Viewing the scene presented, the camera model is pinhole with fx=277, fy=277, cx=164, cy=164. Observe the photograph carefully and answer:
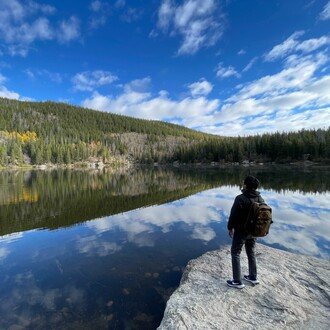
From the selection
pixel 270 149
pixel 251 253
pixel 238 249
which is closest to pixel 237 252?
pixel 238 249

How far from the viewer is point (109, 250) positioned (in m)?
16.8

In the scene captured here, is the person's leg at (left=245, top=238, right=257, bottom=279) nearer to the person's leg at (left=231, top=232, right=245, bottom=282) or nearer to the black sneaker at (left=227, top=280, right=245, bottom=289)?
the person's leg at (left=231, top=232, right=245, bottom=282)

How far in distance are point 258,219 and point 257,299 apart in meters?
2.45

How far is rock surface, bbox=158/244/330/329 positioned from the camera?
7453mm

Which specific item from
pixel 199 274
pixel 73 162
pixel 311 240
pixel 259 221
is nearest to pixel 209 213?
pixel 311 240

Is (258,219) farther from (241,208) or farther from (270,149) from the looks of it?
(270,149)

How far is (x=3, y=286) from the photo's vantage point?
39.7 ft

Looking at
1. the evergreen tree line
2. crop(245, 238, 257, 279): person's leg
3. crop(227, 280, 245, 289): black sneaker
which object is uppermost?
the evergreen tree line

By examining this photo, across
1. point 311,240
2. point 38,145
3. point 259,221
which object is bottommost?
point 311,240

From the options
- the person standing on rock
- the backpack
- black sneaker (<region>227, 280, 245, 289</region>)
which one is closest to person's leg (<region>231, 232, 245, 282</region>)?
the person standing on rock

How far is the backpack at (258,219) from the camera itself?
8.67 metres

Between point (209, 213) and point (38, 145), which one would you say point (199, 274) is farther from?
point (38, 145)

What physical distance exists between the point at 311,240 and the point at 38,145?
561 ft

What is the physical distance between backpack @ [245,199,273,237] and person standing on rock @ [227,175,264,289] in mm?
127
